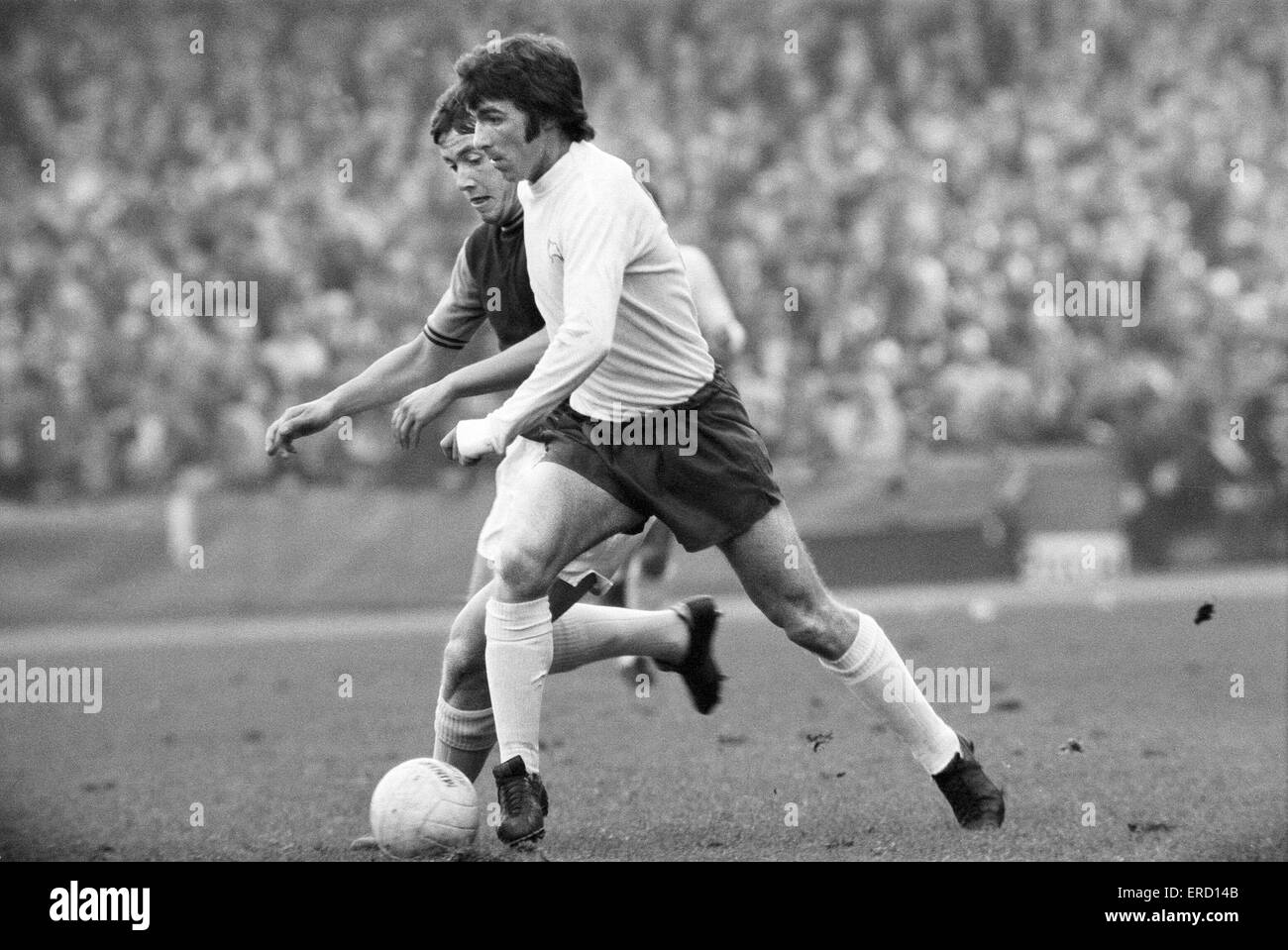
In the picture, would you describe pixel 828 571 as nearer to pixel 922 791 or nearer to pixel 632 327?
pixel 922 791

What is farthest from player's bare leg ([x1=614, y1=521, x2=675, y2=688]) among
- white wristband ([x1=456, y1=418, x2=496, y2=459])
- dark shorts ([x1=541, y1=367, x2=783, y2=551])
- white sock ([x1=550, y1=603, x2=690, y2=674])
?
white wristband ([x1=456, y1=418, x2=496, y2=459])

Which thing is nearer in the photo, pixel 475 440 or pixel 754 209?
pixel 475 440

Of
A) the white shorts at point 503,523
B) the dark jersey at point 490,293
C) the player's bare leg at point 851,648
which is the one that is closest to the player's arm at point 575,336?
the white shorts at point 503,523

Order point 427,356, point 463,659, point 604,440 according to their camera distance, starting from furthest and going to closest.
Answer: point 427,356, point 463,659, point 604,440

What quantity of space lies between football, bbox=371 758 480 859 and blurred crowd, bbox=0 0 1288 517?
29.0ft

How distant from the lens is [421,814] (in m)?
5.00

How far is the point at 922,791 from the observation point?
616 cm

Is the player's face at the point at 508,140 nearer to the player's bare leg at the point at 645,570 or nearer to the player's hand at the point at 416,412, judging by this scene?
the player's hand at the point at 416,412

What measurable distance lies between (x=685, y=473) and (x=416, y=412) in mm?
732

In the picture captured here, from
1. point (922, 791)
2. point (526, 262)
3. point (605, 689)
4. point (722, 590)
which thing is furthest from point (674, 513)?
point (722, 590)

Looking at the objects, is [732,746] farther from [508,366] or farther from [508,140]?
[508,140]

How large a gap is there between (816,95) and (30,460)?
746cm

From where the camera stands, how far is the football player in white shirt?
4988mm

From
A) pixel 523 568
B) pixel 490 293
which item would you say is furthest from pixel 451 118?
pixel 523 568
